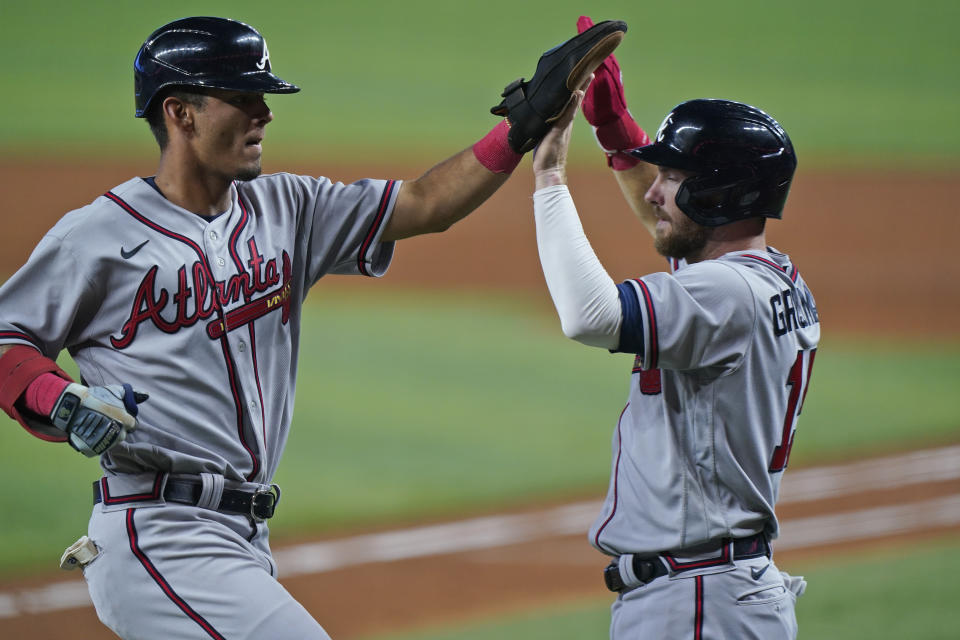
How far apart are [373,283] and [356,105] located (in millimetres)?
1817

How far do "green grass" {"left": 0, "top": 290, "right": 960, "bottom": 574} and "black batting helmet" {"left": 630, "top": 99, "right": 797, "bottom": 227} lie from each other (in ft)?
10.5

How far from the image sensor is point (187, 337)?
2.69 metres

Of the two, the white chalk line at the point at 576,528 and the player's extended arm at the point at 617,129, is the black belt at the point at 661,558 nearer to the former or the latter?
the player's extended arm at the point at 617,129

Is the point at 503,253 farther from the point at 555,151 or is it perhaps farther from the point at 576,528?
the point at 555,151

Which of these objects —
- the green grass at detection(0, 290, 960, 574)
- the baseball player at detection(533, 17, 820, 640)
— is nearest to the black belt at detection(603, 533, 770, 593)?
the baseball player at detection(533, 17, 820, 640)

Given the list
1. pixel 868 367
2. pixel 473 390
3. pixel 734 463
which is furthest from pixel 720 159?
pixel 868 367

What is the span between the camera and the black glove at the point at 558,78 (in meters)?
2.63

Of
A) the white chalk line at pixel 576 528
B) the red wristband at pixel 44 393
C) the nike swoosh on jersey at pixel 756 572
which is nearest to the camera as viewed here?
the red wristband at pixel 44 393

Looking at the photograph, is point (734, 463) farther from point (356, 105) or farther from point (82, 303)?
point (356, 105)

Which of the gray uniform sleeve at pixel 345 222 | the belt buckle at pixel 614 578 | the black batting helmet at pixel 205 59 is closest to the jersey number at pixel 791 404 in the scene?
the belt buckle at pixel 614 578

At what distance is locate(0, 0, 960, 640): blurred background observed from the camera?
538cm

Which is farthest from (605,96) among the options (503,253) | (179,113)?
(503,253)

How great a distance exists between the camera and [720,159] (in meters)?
2.67

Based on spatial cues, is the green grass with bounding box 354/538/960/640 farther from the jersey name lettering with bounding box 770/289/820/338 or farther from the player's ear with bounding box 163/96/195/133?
the player's ear with bounding box 163/96/195/133
